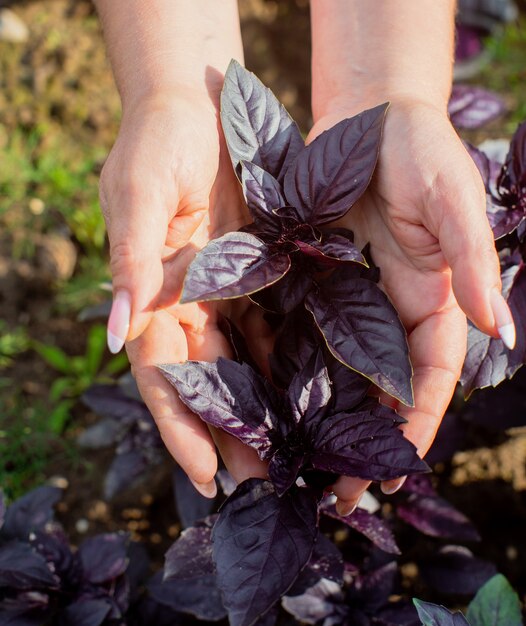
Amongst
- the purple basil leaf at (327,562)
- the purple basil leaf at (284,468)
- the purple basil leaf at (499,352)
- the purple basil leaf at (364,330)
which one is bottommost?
the purple basil leaf at (327,562)

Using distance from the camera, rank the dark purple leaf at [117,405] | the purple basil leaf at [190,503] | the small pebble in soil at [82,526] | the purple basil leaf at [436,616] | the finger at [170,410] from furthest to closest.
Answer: the small pebble in soil at [82,526]
the dark purple leaf at [117,405]
the purple basil leaf at [190,503]
the finger at [170,410]
the purple basil leaf at [436,616]

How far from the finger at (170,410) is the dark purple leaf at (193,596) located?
349 mm

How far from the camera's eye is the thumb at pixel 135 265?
130 centimetres

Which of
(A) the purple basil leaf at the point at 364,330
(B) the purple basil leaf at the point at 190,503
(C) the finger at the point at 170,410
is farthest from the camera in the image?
(B) the purple basil leaf at the point at 190,503

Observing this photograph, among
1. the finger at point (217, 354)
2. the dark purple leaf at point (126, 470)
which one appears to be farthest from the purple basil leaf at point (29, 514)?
the finger at point (217, 354)

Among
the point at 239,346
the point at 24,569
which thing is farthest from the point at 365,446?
the point at 24,569

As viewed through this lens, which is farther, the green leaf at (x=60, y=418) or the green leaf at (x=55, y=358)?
the green leaf at (x=55, y=358)

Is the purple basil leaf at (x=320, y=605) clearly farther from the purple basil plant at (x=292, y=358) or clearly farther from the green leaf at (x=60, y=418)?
the green leaf at (x=60, y=418)

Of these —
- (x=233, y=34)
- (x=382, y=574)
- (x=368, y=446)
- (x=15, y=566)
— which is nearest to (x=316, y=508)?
(x=368, y=446)

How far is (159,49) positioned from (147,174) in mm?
553

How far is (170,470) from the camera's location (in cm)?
220

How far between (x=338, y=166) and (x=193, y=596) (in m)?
1.08

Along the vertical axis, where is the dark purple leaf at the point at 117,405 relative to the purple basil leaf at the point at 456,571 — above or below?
above

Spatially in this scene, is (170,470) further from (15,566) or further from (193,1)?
(193,1)
